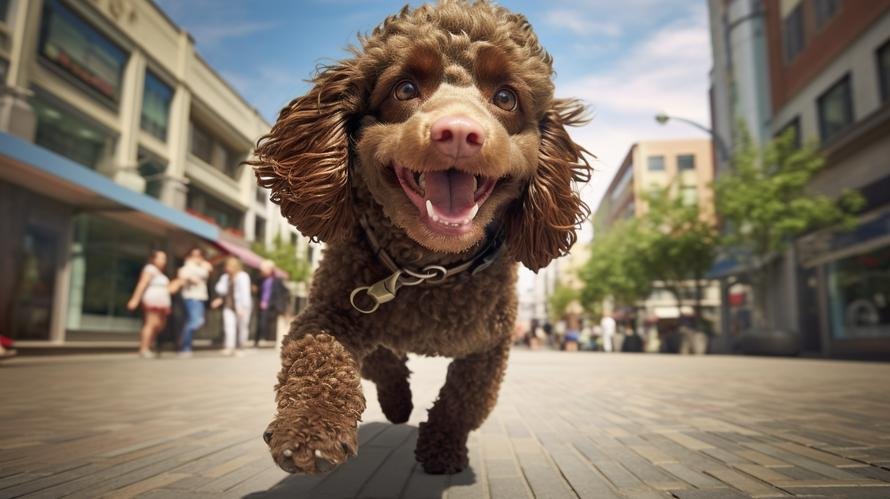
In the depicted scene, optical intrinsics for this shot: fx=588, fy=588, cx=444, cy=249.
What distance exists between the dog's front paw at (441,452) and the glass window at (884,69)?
1944 cm

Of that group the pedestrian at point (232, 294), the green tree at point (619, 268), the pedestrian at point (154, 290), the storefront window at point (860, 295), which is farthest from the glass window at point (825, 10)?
the pedestrian at point (154, 290)

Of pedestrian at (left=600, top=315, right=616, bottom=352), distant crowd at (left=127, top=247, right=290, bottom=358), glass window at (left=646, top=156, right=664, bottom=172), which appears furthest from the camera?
glass window at (left=646, top=156, right=664, bottom=172)

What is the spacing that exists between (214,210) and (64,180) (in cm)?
1315

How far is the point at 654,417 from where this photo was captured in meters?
4.66

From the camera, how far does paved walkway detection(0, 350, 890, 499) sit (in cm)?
245

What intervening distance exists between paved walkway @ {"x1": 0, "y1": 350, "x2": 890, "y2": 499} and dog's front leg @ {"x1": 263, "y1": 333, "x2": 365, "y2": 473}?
0.55m

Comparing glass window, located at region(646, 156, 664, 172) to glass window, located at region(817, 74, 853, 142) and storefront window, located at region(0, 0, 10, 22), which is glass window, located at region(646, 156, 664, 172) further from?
storefront window, located at region(0, 0, 10, 22)

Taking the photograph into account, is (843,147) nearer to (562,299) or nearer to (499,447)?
(499,447)

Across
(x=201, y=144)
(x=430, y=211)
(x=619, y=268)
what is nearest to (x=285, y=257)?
(x=201, y=144)

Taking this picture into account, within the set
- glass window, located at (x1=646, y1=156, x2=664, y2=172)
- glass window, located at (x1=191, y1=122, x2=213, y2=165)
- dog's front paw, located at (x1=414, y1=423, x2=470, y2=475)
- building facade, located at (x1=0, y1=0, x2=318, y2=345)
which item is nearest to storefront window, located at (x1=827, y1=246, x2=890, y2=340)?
building facade, located at (x1=0, y1=0, x2=318, y2=345)

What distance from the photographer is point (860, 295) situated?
1803cm

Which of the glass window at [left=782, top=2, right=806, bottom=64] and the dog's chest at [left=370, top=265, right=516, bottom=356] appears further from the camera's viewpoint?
the glass window at [left=782, top=2, right=806, bottom=64]

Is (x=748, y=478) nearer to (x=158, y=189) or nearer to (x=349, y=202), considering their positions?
(x=349, y=202)

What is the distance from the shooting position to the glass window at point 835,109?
19.1 meters
